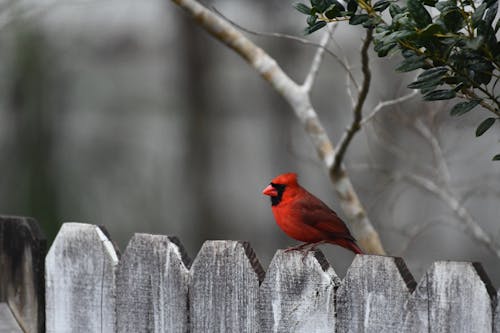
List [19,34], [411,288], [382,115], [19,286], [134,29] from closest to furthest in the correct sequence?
1. [411,288]
2. [19,286]
3. [382,115]
4. [19,34]
5. [134,29]

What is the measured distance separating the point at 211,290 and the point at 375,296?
477mm

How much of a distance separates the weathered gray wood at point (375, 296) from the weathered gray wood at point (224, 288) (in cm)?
25

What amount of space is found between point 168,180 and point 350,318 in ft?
17.9

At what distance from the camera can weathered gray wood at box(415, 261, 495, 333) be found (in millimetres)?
1753

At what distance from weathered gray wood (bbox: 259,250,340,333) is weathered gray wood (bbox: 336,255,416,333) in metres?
0.04

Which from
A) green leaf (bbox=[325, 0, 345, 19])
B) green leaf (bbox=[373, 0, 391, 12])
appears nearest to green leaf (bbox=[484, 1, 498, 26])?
green leaf (bbox=[373, 0, 391, 12])

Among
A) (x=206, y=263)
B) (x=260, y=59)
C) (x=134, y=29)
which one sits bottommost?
(x=206, y=263)

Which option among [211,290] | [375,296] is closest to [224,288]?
[211,290]

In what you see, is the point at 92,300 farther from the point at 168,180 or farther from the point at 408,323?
the point at 168,180

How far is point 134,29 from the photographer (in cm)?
731

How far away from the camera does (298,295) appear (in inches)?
81.3

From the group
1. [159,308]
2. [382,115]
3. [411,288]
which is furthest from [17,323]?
[382,115]

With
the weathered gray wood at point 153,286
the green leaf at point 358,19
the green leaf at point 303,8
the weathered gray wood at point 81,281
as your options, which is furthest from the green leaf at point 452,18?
the weathered gray wood at point 81,281

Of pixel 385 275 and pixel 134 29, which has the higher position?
pixel 134 29
